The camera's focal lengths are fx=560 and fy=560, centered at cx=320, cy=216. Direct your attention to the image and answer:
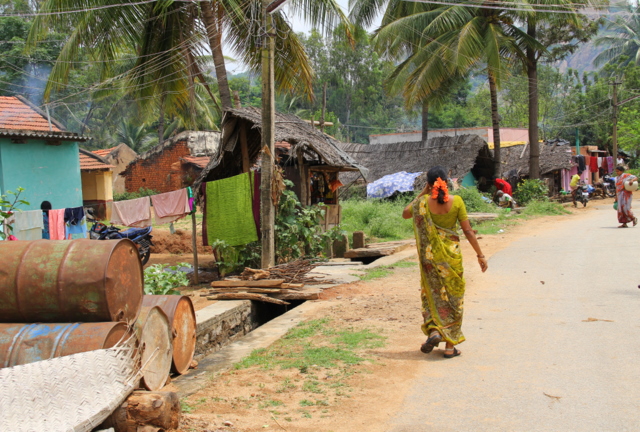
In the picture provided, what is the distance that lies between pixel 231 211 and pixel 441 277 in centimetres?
746

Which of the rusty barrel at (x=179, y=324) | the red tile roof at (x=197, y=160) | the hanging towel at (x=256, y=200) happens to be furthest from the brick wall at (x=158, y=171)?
the rusty barrel at (x=179, y=324)

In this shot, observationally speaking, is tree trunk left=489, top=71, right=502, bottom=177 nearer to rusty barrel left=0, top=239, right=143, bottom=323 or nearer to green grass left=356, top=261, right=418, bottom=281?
green grass left=356, top=261, right=418, bottom=281

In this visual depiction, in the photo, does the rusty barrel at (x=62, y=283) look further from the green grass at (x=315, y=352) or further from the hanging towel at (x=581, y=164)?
→ the hanging towel at (x=581, y=164)

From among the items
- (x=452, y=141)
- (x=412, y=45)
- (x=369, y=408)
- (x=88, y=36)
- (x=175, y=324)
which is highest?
(x=412, y=45)

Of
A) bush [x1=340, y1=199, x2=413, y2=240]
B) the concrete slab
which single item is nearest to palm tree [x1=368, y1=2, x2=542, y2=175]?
bush [x1=340, y1=199, x2=413, y2=240]

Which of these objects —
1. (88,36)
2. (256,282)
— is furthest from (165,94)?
(256,282)

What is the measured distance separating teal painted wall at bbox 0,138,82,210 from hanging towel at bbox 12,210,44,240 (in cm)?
255

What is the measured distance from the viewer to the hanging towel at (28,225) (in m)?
10.4

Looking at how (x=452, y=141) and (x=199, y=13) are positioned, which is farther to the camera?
(x=452, y=141)

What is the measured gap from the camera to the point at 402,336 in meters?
5.80

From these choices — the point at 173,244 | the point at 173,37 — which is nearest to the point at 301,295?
the point at 173,37

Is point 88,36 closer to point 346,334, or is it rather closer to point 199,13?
point 199,13

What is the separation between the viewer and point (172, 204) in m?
13.1

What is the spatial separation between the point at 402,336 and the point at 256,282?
3.14 metres
